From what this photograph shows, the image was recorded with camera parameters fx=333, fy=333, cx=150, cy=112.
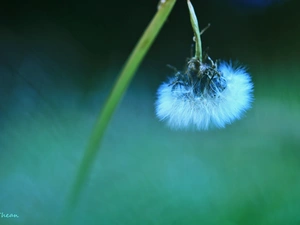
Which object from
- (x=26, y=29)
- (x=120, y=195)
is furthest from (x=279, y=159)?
(x=26, y=29)

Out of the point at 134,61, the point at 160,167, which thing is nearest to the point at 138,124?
the point at 160,167

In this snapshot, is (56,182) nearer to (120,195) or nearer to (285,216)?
(120,195)

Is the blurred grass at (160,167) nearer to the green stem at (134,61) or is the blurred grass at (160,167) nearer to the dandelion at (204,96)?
the dandelion at (204,96)

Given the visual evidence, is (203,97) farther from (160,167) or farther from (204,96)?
(160,167)

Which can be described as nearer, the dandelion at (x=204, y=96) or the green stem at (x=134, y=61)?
the green stem at (x=134, y=61)

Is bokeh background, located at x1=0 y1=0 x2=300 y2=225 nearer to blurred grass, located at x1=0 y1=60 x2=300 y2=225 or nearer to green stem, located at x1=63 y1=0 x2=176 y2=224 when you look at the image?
blurred grass, located at x1=0 y1=60 x2=300 y2=225

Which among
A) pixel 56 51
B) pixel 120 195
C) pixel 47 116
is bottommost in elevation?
pixel 120 195

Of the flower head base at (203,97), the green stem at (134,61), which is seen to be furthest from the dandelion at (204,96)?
the green stem at (134,61)

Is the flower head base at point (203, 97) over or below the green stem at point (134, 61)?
over

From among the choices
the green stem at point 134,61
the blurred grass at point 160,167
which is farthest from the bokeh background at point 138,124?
the green stem at point 134,61
